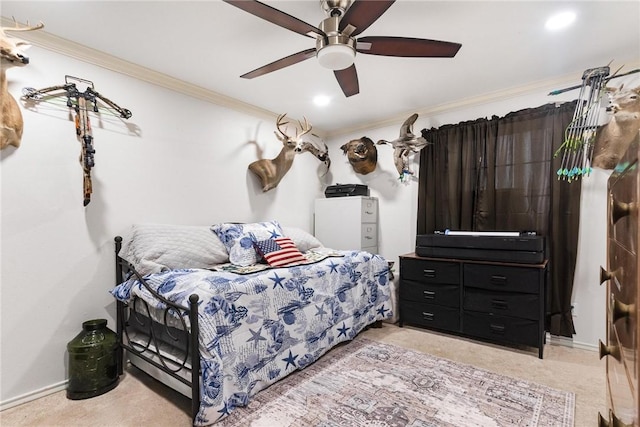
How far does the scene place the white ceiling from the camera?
179 cm

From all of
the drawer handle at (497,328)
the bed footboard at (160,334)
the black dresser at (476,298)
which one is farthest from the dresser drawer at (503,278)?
the bed footboard at (160,334)

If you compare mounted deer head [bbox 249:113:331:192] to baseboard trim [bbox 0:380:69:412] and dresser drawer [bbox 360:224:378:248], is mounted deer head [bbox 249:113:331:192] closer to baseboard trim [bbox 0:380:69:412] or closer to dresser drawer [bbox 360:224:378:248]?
dresser drawer [bbox 360:224:378:248]

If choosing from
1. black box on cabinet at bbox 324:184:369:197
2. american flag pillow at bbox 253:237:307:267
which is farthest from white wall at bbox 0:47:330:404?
black box on cabinet at bbox 324:184:369:197

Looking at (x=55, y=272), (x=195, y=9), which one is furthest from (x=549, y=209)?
(x=55, y=272)

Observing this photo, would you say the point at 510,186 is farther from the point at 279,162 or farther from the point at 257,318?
the point at 257,318

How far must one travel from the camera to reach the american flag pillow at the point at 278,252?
2.41 metres

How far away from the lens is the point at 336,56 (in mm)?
1666

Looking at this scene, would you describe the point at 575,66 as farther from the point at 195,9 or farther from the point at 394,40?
the point at 195,9

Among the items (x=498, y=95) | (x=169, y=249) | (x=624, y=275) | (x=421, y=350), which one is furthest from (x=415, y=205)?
(x=624, y=275)

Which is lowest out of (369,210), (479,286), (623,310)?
(479,286)

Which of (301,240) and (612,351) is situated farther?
(301,240)

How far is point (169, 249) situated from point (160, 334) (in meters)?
0.55

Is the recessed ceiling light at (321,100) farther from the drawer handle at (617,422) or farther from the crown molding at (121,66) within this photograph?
the drawer handle at (617,422)

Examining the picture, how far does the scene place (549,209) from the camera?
2.70 meters
